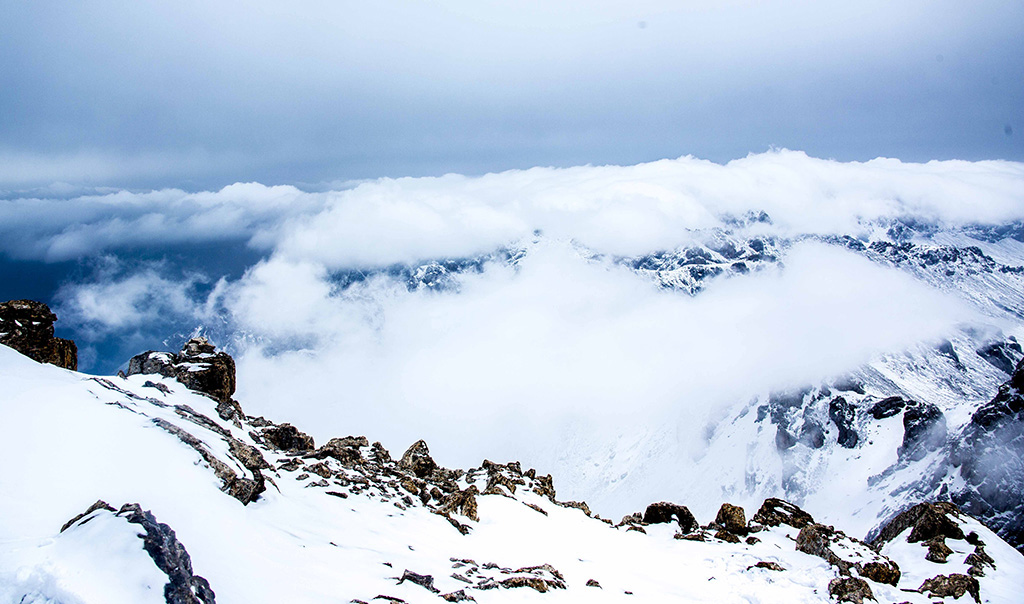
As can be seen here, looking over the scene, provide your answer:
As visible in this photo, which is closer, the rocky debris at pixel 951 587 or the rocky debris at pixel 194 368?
the rocky debris at pixel 951 587

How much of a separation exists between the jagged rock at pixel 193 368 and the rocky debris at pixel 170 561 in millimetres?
42016

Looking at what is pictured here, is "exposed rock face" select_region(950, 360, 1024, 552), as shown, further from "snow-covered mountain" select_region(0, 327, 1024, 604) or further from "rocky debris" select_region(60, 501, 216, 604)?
"rocky debris" select_region(60, 501, 216, 604)

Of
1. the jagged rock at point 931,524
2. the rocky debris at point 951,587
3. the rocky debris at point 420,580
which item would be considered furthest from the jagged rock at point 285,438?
the jagged rock at point 931,524

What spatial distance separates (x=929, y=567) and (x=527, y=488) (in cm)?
3266

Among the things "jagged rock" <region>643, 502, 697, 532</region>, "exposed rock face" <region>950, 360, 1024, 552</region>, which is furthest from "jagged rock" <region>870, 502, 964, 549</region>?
"exposed rock face" <region>950, 360, 1024, 552</region>

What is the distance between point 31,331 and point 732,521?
192ft

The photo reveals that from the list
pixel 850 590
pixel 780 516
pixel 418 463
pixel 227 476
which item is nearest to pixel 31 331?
pixel 227 476

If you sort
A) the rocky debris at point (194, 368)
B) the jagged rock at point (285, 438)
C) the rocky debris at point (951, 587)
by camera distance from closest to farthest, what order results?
the rocky debris at point (951, 587), the rocky debris at point (194, 368), the jagged rock at point (285, 438)

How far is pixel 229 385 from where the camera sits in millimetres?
52406

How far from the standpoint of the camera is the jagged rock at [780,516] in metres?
41.8

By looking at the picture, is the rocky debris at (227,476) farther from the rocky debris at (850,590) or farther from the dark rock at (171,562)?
the rocky debris at (850,590)

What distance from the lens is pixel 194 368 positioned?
164ft

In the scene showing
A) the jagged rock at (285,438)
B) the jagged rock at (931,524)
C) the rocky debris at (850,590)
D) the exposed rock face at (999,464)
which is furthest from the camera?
the exposed rock face at (999,464)

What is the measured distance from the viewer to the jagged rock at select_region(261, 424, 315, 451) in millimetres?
49344
